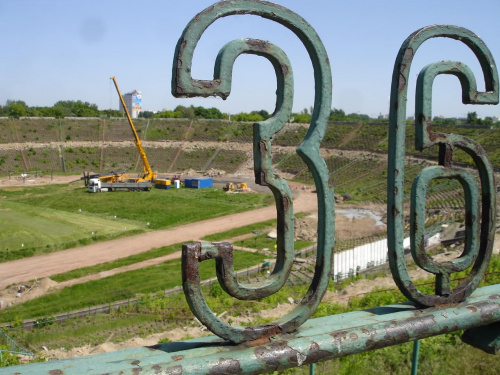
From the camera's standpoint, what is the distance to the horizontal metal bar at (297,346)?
5.35ft

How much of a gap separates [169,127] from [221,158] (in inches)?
466

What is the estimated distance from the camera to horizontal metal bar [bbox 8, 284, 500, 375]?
1.63m

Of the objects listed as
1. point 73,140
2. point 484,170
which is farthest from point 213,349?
point 73,140

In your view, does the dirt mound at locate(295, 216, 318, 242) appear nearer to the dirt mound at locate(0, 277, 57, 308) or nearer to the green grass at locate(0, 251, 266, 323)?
the green grass at locate(0, 251, 266, 323)

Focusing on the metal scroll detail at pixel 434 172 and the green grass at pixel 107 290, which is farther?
the green grass at pixel 107 290

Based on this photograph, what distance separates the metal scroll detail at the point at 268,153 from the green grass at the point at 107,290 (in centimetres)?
1577

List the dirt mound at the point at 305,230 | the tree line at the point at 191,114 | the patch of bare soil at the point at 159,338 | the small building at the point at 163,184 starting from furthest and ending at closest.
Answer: the tree line at the point at 191,114 → the small building at the point at 163,184 → the dirt mound at the point at 305,230 → the patch of bare soil at the point at 159,338

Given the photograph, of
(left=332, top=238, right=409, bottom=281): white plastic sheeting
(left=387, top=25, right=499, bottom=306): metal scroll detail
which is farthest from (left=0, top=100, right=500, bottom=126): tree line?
(left=387, top=25, right=499, bottom=306): metal scroll detail

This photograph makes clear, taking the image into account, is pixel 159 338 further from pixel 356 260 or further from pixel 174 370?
pixel 174 370

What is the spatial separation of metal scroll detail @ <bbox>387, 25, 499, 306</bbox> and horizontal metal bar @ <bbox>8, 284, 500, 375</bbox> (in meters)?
0.10

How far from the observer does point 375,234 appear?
27.5 m

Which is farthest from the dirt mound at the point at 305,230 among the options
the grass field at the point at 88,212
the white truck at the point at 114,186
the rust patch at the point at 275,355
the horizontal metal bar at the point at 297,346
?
the rust patch at the point at 275,355

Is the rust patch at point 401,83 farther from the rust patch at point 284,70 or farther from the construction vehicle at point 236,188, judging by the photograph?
the construction vehicle at point 236,188

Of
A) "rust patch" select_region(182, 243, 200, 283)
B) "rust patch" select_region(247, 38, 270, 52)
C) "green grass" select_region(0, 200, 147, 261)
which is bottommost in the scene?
"green grass" select_region(0, 200, 147, 261)
